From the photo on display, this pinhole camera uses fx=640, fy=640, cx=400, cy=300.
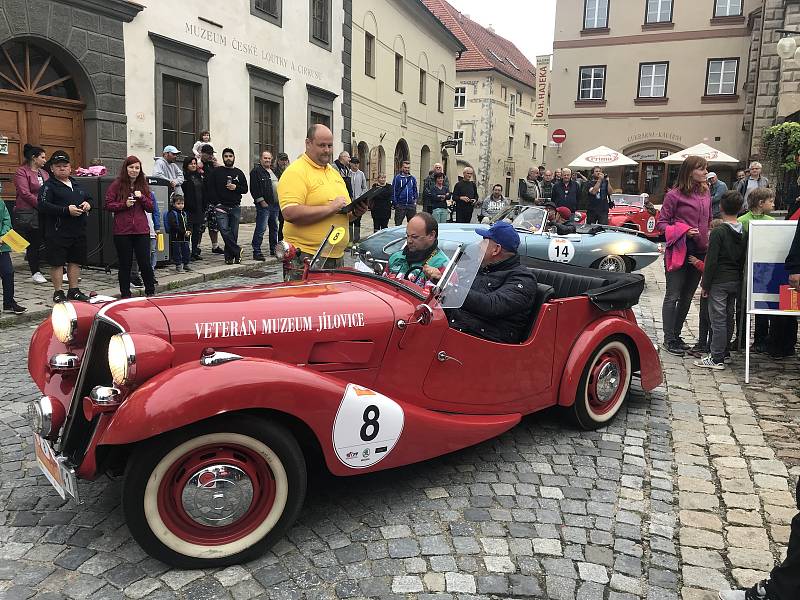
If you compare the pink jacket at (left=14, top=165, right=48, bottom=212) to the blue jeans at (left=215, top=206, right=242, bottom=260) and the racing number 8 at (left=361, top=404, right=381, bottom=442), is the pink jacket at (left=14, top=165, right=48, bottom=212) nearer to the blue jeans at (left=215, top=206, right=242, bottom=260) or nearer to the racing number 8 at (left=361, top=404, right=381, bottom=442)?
the blue jeans at (left=215, top=206, right=242, bottom=260)

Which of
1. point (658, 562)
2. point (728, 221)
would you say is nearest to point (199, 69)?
point (728, 221)

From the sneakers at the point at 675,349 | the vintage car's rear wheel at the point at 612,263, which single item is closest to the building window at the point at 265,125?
the vintage car's rear wheel at the point at 612,263

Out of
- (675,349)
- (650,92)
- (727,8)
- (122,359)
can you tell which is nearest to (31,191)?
(122,359)

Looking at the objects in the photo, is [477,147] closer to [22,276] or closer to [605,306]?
[22,276]

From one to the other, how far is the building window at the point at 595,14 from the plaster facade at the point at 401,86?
6189mm

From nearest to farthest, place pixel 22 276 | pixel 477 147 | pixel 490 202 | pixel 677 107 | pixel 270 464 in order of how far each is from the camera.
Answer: pixel 270 464, pixel 22 276, pixel 490 202, pixel 677 107, pixel 477 147

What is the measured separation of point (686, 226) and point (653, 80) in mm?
25135

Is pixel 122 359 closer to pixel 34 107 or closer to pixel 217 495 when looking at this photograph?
pixel 217 495

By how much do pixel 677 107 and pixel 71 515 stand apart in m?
29.6

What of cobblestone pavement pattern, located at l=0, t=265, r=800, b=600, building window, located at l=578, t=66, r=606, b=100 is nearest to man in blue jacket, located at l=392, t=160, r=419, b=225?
cobblestone pavement pattern, located at l=0, t=265, r=800, b=600

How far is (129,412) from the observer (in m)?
2.39

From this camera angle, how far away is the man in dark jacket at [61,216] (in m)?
6.80

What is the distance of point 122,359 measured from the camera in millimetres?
2520

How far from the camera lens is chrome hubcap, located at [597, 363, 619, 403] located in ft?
14.3
